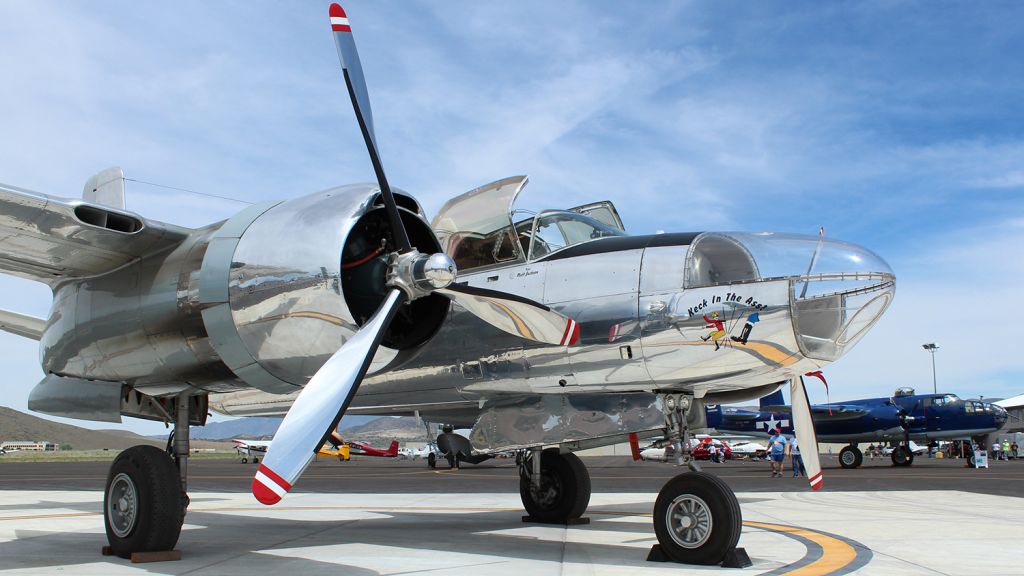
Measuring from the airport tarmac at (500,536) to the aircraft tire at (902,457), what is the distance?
Answer: 71.5ft

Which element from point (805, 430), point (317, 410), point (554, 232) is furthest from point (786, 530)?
point (317, 410)

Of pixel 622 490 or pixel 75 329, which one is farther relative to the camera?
pixel 622 490

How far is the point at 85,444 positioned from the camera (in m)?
150

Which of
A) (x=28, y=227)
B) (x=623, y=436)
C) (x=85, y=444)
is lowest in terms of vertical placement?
(x=85, y=444)

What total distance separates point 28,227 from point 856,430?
37.1 m

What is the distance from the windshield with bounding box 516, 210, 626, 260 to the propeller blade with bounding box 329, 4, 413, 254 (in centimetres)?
145

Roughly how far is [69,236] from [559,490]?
680 centimetres

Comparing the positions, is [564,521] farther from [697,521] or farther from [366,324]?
[366,324]

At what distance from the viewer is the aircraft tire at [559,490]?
433 inches

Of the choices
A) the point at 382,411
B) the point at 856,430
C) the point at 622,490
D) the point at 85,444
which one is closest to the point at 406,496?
the point at 622,490

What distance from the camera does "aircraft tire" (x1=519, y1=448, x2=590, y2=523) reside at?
1100 cm

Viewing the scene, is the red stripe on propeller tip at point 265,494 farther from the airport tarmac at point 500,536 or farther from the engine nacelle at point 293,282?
the airport tarmac at point 500,536

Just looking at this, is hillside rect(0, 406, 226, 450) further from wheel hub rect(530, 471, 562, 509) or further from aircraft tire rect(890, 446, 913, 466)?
wheel hub rect(530, 471, 562, 509)

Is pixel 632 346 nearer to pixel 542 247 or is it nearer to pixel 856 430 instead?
pixel 542 247
